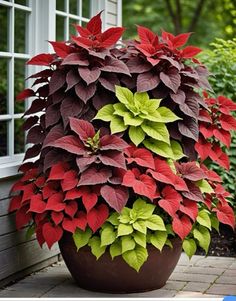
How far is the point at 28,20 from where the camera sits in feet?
16.2

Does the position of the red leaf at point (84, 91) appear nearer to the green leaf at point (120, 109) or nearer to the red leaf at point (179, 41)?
the green leaf at point (120, 109)

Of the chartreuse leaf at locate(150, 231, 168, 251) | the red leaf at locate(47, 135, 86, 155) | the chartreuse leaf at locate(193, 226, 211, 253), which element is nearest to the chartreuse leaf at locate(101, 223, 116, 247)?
the chartreuse leaf at locate(150, 231, 168, 251)

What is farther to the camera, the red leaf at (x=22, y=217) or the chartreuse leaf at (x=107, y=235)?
the red leaf at (x=22, y=217)

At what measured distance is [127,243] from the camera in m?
4.04

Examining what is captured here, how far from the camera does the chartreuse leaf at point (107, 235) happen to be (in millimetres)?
4055

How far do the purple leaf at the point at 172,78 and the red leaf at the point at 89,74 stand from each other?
385 mm

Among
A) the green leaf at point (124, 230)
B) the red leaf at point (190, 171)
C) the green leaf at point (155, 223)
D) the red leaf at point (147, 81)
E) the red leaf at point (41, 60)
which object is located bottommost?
the green leaf at point (124, 230)

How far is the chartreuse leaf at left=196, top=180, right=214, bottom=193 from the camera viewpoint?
173 inches

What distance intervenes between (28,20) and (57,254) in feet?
5.46

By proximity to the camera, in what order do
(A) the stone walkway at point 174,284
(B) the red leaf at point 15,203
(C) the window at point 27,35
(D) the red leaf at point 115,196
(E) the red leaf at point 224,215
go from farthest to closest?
(C) the window at point 27,35
(E) the red leaf at point 224,215
(B) the red leaf at point 15,203
(A) the stone walkway at point 174,284
(D) the red leaf at point 115,196

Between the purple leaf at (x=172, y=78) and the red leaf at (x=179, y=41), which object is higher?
the red leaf at (x=179, y=41)

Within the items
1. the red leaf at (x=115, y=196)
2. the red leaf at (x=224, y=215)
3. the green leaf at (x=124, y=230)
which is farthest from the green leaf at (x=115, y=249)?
the red leaf at (x=224, y=215)

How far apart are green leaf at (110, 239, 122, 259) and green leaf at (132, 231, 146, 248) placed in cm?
11

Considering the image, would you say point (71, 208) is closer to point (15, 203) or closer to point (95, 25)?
point (15, 203)
